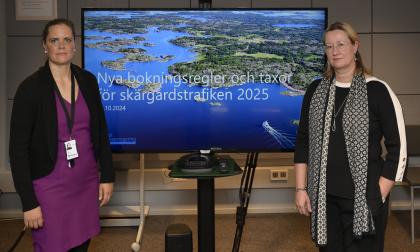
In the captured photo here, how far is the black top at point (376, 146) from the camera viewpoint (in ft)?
6.00

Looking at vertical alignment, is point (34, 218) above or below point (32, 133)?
below

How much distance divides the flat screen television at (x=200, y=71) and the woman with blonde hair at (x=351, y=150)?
0.84 m

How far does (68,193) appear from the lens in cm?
199

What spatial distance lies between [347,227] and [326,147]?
1.18 ft

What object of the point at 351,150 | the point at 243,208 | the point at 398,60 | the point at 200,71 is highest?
the point at 398,60

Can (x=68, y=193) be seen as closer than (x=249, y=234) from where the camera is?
Yes

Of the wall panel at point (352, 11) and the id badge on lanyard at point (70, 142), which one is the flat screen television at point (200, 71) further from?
the wall panel at point (352, 11)

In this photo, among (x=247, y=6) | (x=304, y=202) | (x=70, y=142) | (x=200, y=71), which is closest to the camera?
(x=70, y=142)

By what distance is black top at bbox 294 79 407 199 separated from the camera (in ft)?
6.00

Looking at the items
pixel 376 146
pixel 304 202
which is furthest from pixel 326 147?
pixel 304 202

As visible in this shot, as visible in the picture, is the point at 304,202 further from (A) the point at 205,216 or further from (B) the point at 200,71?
(B) the point at 200,71

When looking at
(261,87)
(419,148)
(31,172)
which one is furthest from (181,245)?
(419,148)

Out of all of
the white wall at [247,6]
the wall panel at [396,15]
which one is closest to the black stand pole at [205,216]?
the white wall at [247,6]

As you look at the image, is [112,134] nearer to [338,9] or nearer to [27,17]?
[27,17]
